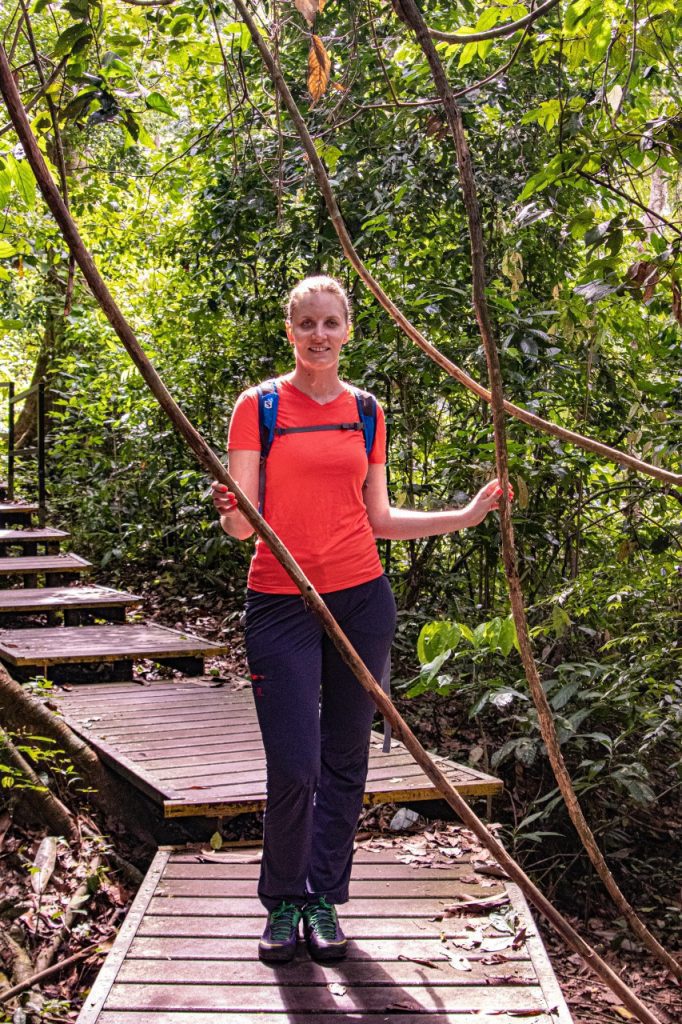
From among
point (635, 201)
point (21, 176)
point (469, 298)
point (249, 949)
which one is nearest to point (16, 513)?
point (469, 298)

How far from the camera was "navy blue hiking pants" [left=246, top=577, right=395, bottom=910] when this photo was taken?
2.95m

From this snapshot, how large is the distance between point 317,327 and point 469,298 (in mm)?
3257

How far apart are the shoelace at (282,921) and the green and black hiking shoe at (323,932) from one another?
0.27ft

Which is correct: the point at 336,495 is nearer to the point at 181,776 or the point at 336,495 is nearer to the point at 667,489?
the point at 181,776

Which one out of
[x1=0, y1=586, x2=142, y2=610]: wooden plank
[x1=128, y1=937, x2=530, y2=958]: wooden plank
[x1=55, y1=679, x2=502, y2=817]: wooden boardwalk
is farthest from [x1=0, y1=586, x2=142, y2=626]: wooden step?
[x1=128, y1=937, x2=530, y2=958]: wooden plank

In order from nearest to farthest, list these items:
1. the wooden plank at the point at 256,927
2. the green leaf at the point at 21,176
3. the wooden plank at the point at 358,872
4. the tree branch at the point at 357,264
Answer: the tree branch at the point at 357,264 < the green leaf at the point at 21,176 < the wooden plank at the point at 256,927 < the wooden plank at the point at 358,872

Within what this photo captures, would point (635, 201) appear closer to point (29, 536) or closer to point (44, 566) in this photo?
point (44, 566)

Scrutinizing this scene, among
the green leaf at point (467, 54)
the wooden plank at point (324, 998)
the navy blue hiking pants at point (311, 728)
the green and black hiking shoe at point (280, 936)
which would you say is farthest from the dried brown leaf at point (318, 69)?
the wooden plank at point (324, 998)

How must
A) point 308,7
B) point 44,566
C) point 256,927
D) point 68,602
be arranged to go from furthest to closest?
point 44,566 < point 68,602 < point 256,927 < point 308,7

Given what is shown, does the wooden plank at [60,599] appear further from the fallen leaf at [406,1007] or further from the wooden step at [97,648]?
the fallen leaf at [406,1007]

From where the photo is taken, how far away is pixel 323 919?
3.20m

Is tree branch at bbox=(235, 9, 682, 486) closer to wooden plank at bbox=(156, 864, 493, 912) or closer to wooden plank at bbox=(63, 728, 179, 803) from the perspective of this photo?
wooden plank at bbox=(156, 864, 493, 912)

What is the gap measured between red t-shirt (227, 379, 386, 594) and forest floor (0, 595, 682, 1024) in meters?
1.72

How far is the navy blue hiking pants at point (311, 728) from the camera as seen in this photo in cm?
295
